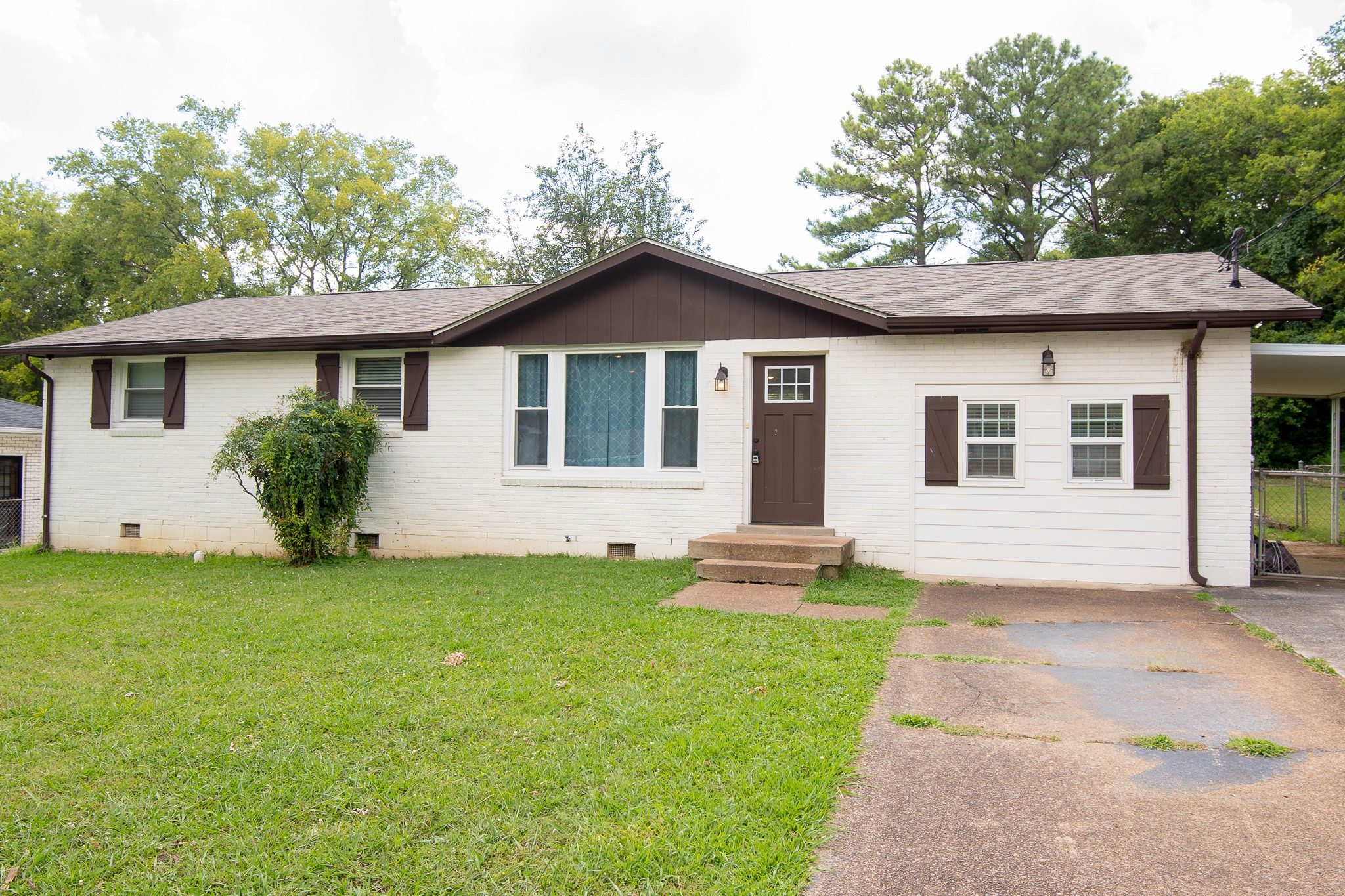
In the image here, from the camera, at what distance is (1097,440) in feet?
28.5

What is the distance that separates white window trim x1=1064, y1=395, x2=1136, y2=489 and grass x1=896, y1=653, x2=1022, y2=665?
3.90m

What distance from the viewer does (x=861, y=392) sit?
933cm

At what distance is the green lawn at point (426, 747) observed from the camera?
2832 mm

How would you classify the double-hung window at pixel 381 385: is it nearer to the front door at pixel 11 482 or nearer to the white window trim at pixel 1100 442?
the white window trim at pixel 1100 442

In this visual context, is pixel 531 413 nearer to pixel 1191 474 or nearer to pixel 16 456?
pixel 1191 474

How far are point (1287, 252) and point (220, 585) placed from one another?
27544 mm

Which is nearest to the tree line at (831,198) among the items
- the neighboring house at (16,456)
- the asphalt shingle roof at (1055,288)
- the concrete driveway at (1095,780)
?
the neighboring house at (16,456)

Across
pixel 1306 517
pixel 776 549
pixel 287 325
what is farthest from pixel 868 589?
pixel 1306 517

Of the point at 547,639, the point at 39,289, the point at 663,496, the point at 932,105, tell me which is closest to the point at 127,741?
the point at 547,639

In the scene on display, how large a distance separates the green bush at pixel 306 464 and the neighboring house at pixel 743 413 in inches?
30.4

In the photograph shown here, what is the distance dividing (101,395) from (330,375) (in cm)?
391

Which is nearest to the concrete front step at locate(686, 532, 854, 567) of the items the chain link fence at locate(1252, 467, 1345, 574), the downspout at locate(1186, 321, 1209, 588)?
the downspout at locate(1186, 321, 1209, 588)

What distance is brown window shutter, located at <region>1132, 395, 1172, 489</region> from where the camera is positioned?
27.7ft

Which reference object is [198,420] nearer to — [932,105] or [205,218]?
[205,218]
